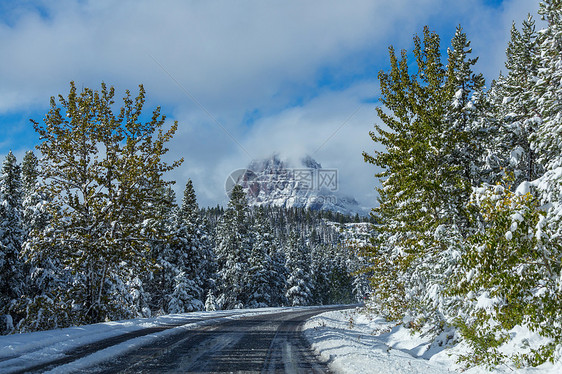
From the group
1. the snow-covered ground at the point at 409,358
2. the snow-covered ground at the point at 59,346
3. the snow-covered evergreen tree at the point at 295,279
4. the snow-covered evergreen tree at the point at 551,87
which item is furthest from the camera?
the snow-covered evergreen tree at the point at 295,279

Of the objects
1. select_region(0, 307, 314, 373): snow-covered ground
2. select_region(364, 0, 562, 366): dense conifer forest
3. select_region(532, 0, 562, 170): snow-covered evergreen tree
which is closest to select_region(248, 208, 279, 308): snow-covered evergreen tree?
select_region(364, 0, 562, 366): dense conifer forest

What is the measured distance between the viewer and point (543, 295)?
263 inches

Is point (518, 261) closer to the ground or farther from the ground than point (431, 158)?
closer to the ground

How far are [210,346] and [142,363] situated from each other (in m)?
2.72

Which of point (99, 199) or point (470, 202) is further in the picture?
point (99, 199)

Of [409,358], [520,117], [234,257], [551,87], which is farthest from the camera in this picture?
[234,257]

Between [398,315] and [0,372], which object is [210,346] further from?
[398,315]

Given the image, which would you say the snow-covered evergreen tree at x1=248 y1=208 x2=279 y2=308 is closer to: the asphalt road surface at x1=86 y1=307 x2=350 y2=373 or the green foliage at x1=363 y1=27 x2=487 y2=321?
the green foliage at x1=363 y1=27 x2=487 y2=321

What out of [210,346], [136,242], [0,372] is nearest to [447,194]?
[210,346]

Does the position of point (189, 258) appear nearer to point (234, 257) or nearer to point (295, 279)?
point (234, 257)

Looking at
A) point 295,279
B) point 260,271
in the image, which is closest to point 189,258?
point 260,271

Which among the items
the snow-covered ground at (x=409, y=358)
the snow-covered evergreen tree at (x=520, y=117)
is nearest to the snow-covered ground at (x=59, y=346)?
the snow-covered ground at (x=409, y=358)

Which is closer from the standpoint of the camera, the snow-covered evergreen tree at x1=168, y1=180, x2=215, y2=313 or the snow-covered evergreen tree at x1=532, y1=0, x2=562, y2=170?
the snow-covered evergreen tree at x1=532, y1=0, x2=562, y2=170

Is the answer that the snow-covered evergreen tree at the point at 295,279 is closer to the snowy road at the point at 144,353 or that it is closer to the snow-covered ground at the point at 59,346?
the snowy road at the point at 144,353
